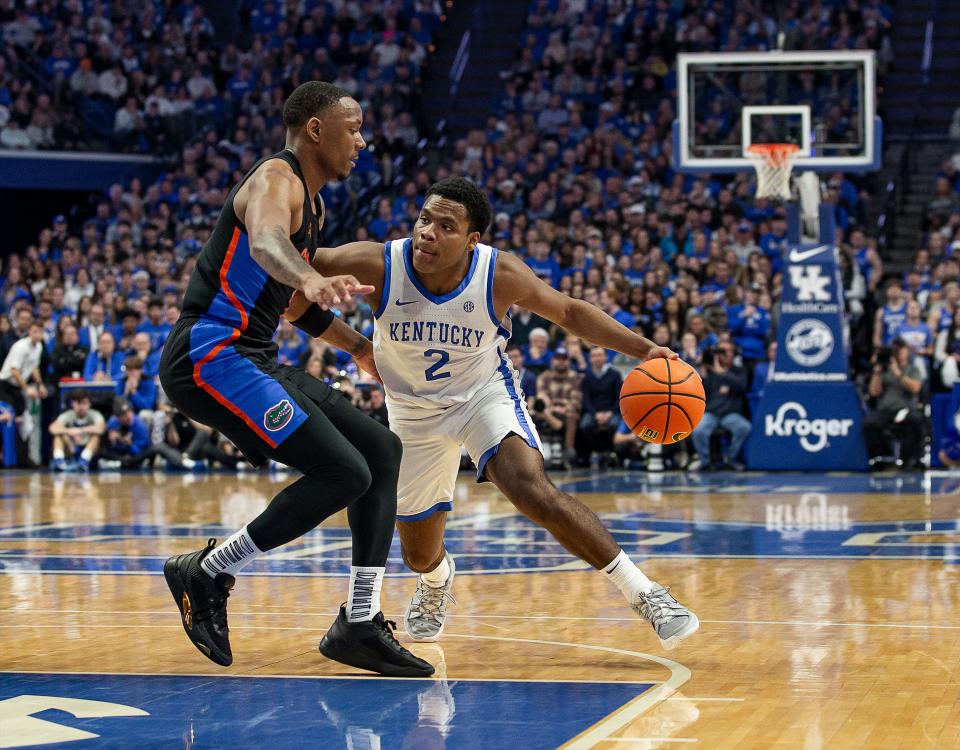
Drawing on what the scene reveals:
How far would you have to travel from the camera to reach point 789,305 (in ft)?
51.7

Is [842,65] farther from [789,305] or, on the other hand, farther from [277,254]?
[277,254]

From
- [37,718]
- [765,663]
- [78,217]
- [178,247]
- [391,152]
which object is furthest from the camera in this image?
[78,217]

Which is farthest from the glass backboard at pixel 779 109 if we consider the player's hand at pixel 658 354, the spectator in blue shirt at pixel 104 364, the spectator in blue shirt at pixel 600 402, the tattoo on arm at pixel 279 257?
the tattoo on arm at pixel 279 257

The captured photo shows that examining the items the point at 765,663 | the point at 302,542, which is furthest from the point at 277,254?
the point at 302,542

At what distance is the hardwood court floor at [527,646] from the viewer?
428 centimetres

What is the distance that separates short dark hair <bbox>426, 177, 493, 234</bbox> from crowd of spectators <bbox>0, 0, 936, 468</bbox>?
997 centimetres

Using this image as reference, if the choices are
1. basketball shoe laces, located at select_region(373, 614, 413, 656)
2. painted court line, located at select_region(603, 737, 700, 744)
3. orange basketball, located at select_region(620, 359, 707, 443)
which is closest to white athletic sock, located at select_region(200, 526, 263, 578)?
basketball shoe laces, located at select_region(373, 614, 413, 656)

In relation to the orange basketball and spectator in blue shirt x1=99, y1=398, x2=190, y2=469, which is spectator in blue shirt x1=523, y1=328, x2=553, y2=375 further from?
the orange basketball

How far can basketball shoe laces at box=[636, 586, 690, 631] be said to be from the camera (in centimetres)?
536

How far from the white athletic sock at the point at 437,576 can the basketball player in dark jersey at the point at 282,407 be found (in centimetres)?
67

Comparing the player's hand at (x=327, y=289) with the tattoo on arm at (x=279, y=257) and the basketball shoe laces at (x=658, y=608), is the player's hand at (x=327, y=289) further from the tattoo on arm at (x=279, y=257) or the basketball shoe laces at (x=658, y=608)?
the basketball shoe laces at (x=658, y=608)

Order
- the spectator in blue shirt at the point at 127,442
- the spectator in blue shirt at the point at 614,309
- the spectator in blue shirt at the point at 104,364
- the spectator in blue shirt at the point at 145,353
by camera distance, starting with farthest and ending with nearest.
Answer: the spectator in blue shirt at the point at 104,364
the spectator in blue shirt at the point at 145,353
the spectator in blue shirt at the point at 127,442
the spectator in blue shirt at the point at 614,309

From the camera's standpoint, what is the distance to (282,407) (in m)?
5.00

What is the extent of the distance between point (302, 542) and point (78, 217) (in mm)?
17588
